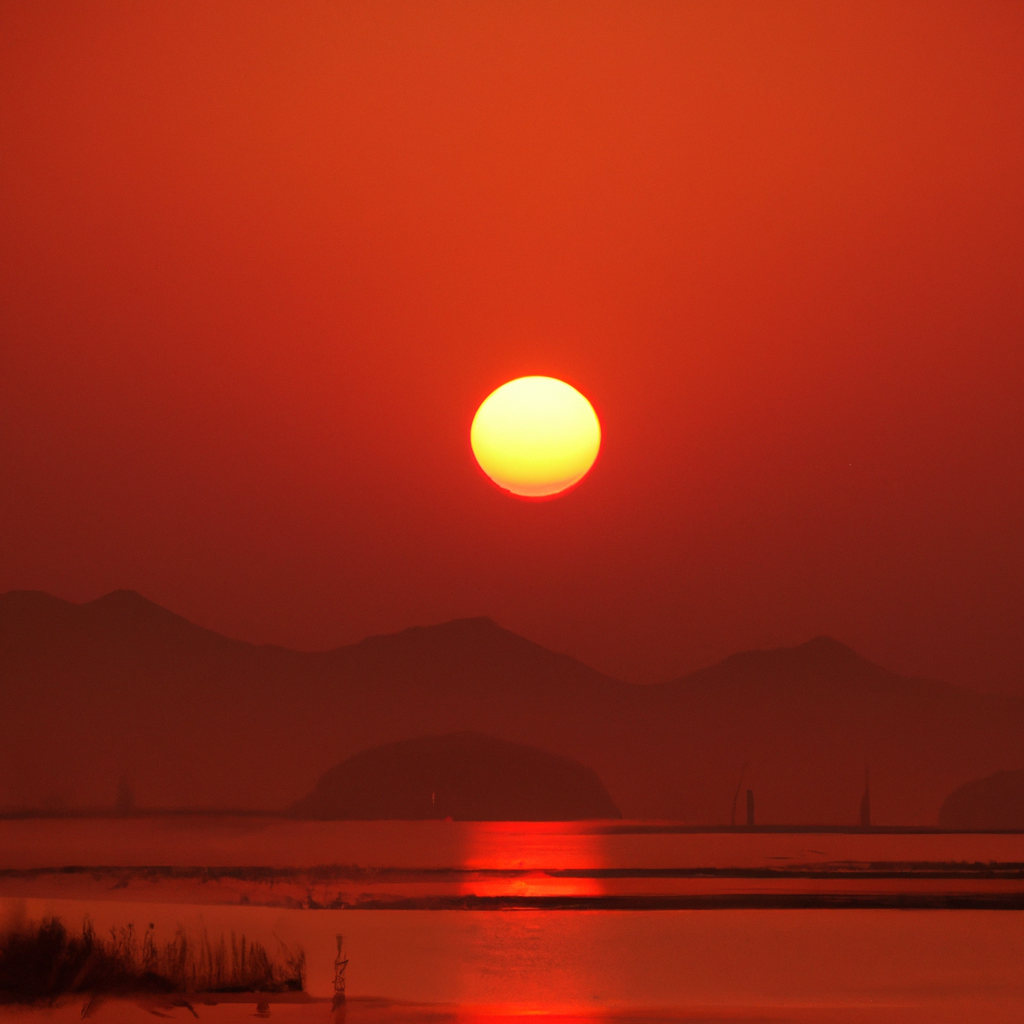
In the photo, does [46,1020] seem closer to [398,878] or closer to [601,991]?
[601,991]

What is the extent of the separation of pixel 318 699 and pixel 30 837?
97285 mm

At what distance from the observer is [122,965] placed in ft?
49.0

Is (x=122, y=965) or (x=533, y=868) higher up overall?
(x=533, y=868)

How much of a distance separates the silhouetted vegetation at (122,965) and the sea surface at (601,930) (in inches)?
24.5

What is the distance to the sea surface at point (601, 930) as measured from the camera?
17297 millimetres

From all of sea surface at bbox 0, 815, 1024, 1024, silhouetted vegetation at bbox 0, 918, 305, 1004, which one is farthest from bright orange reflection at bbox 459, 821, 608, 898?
silhouetted vegetation at bbox 0, 918, 305, 1004

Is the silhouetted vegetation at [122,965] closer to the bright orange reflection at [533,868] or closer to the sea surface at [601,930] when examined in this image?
the sea surface at [601,930]

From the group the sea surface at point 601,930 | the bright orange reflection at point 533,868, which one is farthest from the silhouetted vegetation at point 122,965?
the bright orange reflection at point 533,868

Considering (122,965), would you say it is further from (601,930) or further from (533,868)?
→ (533,868)

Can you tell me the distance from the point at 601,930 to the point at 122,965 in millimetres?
14358

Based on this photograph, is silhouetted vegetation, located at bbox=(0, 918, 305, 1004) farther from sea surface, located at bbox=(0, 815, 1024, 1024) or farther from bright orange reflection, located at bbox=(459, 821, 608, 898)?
bright orange reflection, located at bbox=(459, 821, 608, 898)

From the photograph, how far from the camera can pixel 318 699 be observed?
189625 mm

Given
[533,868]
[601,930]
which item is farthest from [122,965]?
[533,868]

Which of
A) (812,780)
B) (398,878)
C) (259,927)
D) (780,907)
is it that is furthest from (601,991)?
(812,780)
